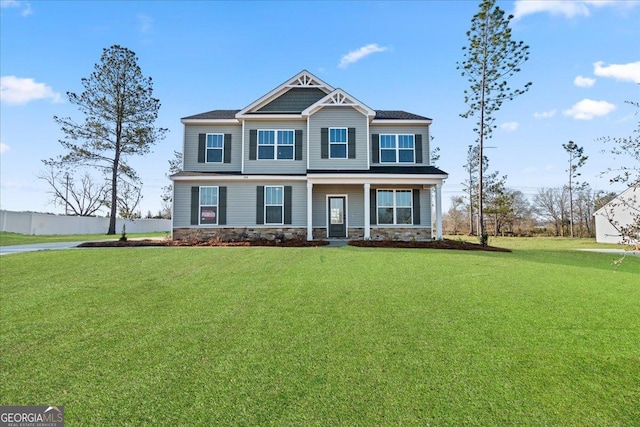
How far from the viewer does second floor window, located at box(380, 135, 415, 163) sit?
16.5 metres

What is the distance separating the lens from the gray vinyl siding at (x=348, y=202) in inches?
631

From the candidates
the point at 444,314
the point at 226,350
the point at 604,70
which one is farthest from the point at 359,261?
the point at 604,70

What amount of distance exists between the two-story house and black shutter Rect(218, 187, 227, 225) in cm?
5

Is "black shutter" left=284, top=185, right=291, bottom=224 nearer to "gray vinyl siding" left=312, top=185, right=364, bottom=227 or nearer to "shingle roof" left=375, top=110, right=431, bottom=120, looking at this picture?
"gray vinyl siding" left=312, top=185, right=364, bottom=227

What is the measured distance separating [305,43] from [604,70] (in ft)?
37.3

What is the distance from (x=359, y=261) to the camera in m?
8.88

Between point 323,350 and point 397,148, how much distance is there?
14.4m

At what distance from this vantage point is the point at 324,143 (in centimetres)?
1598

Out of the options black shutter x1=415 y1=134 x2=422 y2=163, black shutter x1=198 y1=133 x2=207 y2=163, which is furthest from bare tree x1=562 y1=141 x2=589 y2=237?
black shutter x1=198 y1=133 x2=207 y2=163

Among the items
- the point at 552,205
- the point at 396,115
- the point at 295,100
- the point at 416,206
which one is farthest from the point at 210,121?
the point at 552,205

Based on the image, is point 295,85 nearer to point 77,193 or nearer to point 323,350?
point 323,350

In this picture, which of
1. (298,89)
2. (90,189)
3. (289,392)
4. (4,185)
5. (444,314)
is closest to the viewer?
(289,392)

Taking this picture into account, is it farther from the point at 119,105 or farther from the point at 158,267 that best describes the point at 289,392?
the point at 119,105

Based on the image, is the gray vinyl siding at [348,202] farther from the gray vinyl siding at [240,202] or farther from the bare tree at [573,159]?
the bare tree at [573,159]
